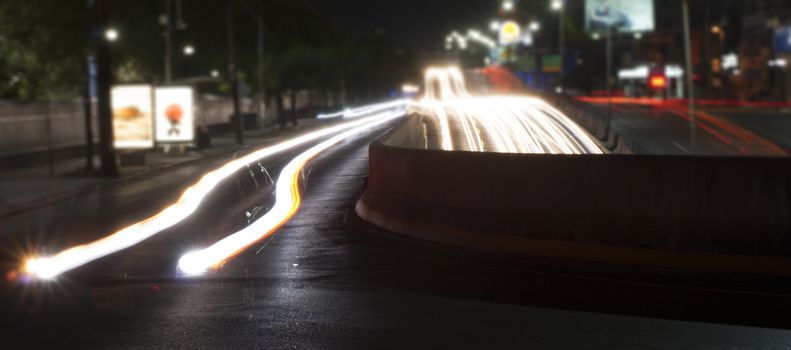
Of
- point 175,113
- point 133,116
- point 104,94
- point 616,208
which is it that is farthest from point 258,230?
point 175,113

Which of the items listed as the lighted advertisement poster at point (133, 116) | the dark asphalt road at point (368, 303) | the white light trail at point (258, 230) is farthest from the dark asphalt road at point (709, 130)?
the dark asphalt road at point (368, 303)

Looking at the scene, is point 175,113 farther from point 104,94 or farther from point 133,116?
point 104,94

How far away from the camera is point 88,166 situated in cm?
3356

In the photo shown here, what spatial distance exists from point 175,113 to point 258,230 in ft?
76.5

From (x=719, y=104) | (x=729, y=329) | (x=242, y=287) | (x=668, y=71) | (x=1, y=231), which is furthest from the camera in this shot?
(x=668, y=71)

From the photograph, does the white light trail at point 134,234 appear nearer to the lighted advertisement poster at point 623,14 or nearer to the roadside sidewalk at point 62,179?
the roadside sidewalk at point 62,179

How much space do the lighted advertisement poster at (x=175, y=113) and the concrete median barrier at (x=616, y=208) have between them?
2442 cm

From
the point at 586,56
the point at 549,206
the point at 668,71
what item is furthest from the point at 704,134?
the point at 586,56

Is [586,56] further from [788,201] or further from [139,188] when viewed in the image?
[788,201]

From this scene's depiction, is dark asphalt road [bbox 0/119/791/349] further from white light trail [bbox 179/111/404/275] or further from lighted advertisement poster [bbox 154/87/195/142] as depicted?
lighted advertisement poster [bbox 154/87/195/142]

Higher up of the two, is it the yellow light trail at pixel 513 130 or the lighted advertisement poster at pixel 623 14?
the lighted advertisement poster at pixel 623 14

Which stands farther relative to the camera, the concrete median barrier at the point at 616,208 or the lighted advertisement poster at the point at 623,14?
the lighted advertisement poster at the point at 623,14

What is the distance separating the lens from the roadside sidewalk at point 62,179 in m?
25.1

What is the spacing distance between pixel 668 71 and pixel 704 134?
68055 mm
